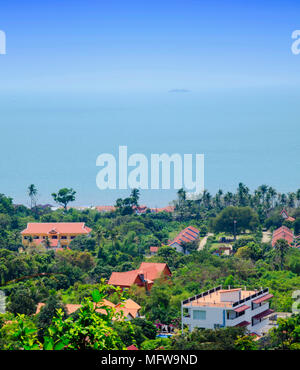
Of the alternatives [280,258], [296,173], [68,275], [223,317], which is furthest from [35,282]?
[296,173]

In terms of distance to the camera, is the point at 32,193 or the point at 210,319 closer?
the point at 210,319

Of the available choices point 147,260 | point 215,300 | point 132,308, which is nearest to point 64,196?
point 147,260

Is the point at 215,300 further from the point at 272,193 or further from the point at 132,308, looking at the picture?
the point at 272,193

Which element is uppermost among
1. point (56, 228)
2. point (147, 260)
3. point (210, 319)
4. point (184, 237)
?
point (56, 228)

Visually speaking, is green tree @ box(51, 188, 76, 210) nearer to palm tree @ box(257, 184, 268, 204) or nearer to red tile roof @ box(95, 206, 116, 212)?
red tile roof @ box(95, 206, 116, 212)

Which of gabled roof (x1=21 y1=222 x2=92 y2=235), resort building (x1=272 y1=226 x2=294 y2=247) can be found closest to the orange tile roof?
resort building (x1=272 y1=226 x2=294 y2=247)

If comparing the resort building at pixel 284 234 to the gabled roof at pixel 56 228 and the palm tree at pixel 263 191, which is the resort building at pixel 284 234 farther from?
the gabled roof at pixel 56 228

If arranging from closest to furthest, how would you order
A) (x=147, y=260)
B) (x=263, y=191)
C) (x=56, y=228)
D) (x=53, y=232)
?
1. (x=147, y=260)
2. (x=53, y=232)
3. (x=56, y=228)
4. (x=263, y=191)
